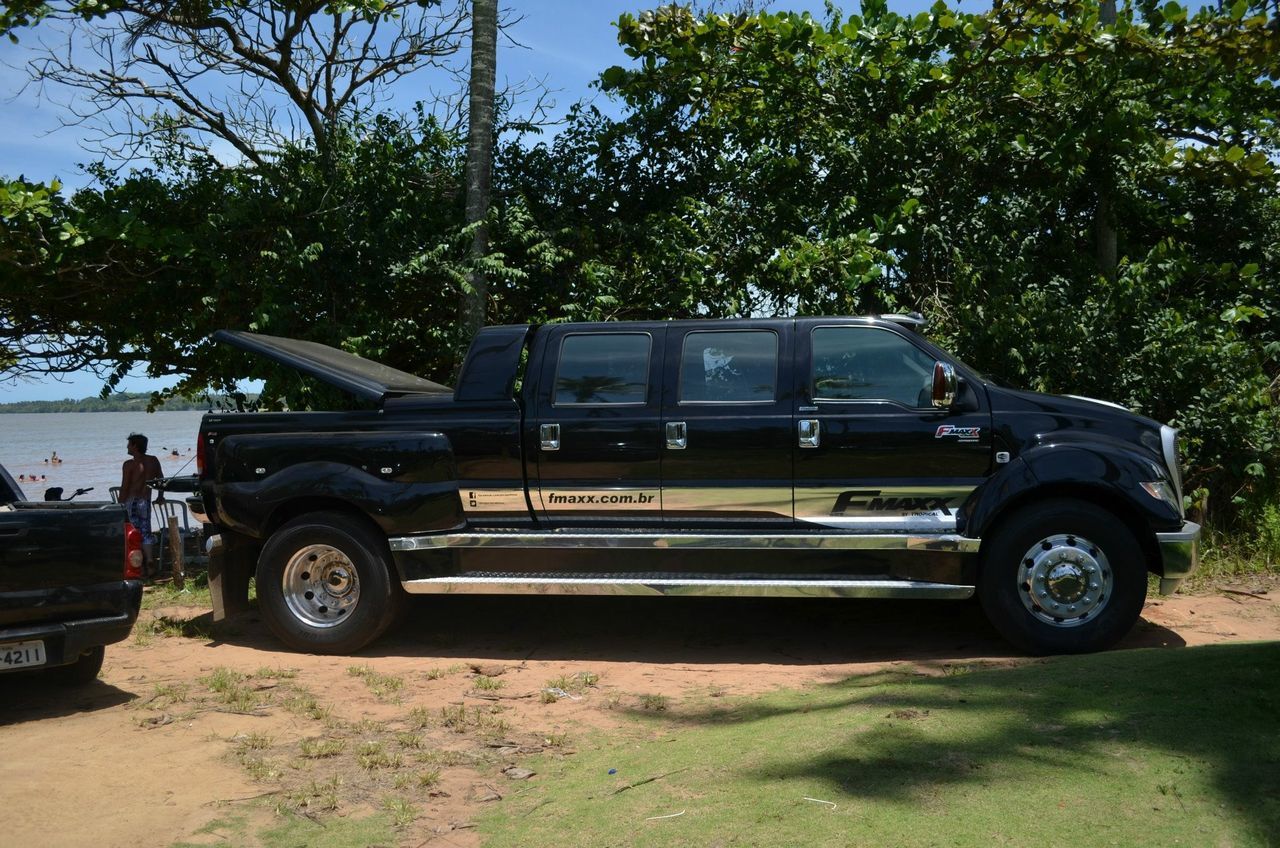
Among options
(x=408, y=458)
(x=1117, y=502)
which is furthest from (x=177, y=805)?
(x=1117, y=502)

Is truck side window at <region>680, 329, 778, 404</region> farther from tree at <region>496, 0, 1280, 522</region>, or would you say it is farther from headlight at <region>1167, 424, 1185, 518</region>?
tree at <region>496, 0, 1280, 522</region>

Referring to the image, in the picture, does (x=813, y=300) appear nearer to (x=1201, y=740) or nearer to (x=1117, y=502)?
(x=1117, y=502)

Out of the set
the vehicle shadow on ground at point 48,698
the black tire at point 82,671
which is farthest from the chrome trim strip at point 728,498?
the black tire at point 82,671

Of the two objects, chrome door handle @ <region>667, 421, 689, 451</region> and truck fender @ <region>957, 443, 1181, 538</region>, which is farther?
chrome door handle @ <region>667, 421, 689, 451</region>

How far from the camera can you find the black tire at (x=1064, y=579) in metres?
6.85

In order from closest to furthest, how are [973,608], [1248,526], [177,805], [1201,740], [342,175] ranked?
[1201,740] → [177,805] → [973,608] → [1248,526] → [342,175]

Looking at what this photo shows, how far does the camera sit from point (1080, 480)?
683cm

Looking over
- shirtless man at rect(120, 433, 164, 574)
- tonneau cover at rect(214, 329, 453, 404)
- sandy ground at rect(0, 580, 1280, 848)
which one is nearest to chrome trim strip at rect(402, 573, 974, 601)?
sandy ground at rect(0, 580, 1280, 848)

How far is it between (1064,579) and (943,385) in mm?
1388

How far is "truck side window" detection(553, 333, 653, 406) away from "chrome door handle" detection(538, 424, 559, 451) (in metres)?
0.19

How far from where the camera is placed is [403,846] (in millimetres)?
4316

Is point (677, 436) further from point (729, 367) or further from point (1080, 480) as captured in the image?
point (1080, 480)

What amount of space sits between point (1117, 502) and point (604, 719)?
343 centimetres

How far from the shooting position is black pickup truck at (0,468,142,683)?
238 inches
